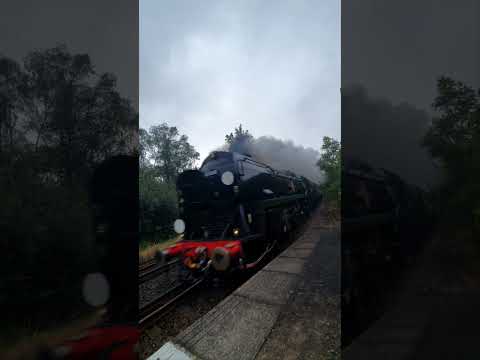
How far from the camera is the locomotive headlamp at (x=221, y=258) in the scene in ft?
12.5

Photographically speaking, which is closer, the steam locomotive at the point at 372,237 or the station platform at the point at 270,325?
the steam locomotive at the point at 372,237

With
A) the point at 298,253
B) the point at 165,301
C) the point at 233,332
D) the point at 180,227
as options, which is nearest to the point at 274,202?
the point at 298,253

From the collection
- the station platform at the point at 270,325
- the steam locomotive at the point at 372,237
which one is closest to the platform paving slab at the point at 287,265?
the station platform at the point at 270,325

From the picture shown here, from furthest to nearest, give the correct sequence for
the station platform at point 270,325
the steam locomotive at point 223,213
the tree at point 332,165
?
the tree at point 332,165, the steam locomotive at point 223,213, the station platform at point 270,325

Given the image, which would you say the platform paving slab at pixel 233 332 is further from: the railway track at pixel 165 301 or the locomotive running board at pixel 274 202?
the locomotive running board at pixel 274 202

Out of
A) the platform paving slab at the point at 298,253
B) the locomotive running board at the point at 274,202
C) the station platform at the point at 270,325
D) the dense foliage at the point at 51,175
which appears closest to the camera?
the dense foliage at the point at 51,175

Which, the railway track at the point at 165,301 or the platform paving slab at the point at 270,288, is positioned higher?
the platform paving slab at the point at 270,288

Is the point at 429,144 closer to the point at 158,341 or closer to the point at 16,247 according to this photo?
the point at 16,247

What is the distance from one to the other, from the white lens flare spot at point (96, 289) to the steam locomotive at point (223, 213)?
2237mm

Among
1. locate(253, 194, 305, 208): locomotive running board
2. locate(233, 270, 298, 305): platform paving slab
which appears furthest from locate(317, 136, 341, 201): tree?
locate(233, 270, 298, 305): platform paving slab

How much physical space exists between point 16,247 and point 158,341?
98.4 inches

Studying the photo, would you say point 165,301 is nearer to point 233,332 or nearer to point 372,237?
point 233,332

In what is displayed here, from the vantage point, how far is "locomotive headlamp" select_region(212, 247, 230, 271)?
12.5 ft

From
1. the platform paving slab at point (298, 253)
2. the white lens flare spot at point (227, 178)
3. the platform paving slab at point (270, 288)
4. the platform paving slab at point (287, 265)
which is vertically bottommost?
the platform paving slab at point (298, 253)
